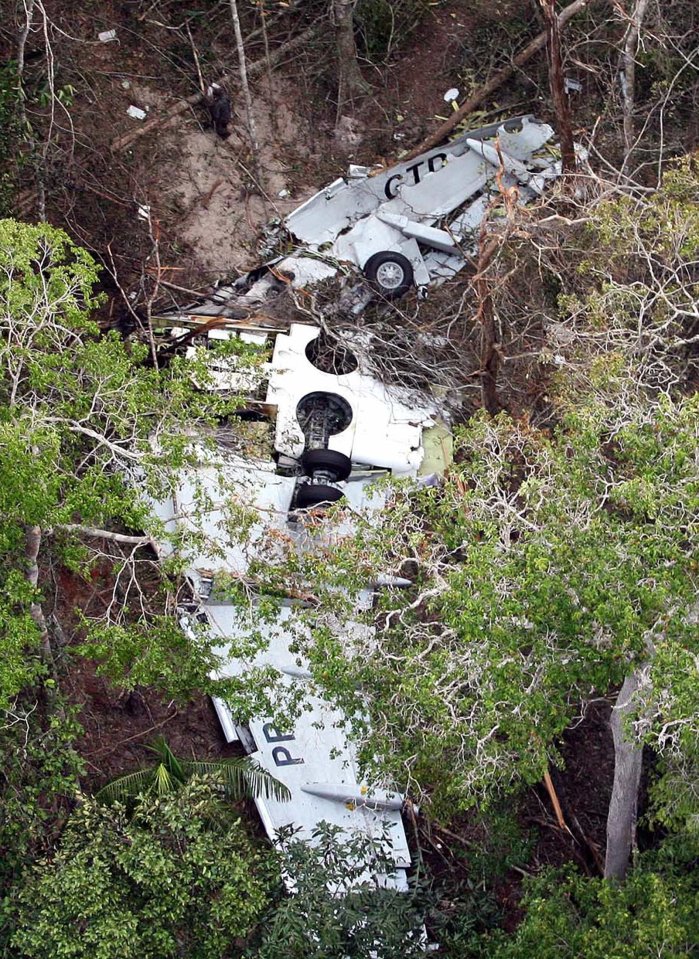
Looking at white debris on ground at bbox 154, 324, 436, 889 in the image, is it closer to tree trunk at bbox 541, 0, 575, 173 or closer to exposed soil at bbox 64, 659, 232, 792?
exposed soil at bbox 64, 659, 232, 792

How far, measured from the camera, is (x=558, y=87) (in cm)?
1439

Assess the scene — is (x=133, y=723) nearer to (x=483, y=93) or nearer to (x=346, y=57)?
(x=346, y=57)

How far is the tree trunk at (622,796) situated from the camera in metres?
10.3

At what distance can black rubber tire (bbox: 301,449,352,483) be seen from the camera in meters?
13.8

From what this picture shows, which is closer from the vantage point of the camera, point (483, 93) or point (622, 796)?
point (622, 796)

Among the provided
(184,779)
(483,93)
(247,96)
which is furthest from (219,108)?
(184,779)

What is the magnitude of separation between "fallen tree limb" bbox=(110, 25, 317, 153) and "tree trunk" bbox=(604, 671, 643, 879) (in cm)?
1010

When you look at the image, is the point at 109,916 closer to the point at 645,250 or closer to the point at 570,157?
the point at 645,250

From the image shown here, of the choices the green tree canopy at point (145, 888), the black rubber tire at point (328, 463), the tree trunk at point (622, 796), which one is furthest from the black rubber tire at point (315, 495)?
the tree trunk at point (622, 796)

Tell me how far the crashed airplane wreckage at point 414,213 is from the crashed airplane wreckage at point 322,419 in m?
0.02

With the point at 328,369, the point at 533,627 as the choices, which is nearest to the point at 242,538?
the point at 533,627

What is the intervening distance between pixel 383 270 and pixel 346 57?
351 cm

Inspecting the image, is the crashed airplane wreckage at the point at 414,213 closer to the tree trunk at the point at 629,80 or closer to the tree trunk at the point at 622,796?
the tree trunk at the point at 629,80

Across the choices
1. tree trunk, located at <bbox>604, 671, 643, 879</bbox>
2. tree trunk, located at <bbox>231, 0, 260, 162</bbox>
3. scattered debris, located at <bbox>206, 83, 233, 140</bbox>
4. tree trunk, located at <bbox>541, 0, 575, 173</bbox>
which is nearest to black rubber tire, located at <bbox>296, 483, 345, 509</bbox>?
tree trunk, located at <bbox>604, 671, 643, 879</bbox>
